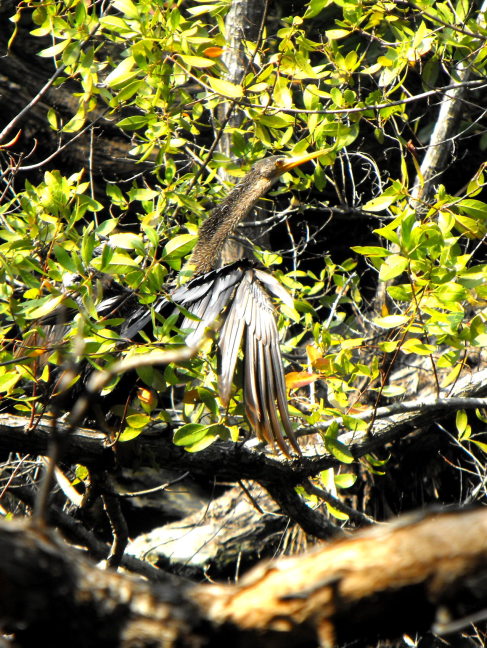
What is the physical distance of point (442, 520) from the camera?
0.83m

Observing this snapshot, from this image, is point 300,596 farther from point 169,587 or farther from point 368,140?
point 368,140

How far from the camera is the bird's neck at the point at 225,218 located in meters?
3.30

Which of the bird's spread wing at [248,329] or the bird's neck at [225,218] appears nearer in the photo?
the bird's spread wing at [248,329]

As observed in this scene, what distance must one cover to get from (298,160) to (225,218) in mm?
530

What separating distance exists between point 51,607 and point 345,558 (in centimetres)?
36

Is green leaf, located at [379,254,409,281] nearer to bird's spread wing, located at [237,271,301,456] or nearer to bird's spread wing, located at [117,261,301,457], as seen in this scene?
bird's spread wing, located at [117,261,301,457]

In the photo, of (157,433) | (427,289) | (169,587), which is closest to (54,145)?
(157,433)

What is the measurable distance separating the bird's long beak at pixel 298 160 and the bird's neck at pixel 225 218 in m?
0.14

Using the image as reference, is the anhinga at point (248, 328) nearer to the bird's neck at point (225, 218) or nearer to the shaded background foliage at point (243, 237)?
the shaded background foliage at point (243, 237)

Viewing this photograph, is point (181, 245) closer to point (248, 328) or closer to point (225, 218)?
point (248, 328)

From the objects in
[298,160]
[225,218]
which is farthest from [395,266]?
[225,218]

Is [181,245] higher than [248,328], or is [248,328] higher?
[181,245]

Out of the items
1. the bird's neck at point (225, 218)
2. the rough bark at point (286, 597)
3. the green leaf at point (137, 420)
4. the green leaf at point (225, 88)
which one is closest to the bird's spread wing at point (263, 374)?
the green leaf at point (137, 420)

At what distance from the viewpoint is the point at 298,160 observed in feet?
9.71
